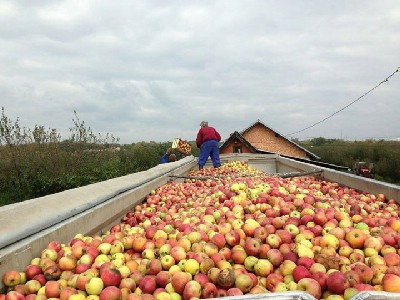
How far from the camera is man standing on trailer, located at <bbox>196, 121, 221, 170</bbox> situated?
43.5 ft

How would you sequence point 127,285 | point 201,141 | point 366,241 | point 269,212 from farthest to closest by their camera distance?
point 201,141
point 269,212
point 366,241
point 127,285

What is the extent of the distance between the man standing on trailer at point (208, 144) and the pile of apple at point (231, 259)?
9.35m

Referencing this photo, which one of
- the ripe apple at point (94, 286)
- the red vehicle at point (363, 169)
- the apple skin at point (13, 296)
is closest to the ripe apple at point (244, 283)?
the ripe apple at point (94, 286)

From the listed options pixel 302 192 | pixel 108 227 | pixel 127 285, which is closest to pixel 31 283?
pixel 127 285

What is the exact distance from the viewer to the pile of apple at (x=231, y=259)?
219 cm

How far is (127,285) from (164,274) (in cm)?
24

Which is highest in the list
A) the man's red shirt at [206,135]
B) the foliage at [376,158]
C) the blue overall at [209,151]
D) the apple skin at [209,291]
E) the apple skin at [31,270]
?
the man's red shirt at [206,135]

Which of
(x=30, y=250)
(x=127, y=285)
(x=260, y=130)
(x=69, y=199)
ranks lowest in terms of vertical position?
(x=127, y=285)

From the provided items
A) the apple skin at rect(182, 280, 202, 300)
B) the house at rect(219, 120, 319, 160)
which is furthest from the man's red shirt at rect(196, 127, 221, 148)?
the house at rect(219, 120, 319, 160)

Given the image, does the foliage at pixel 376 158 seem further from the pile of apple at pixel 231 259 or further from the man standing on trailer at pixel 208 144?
the pile of apple at pixel 231 259

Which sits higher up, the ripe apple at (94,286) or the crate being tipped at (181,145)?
the crate being tipped at (181,145)

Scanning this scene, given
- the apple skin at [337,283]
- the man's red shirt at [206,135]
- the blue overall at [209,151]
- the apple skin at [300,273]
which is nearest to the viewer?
the apple skin at [337,283]

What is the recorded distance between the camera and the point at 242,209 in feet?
13.1

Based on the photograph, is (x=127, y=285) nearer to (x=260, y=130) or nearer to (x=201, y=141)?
(x=201, y=141)
